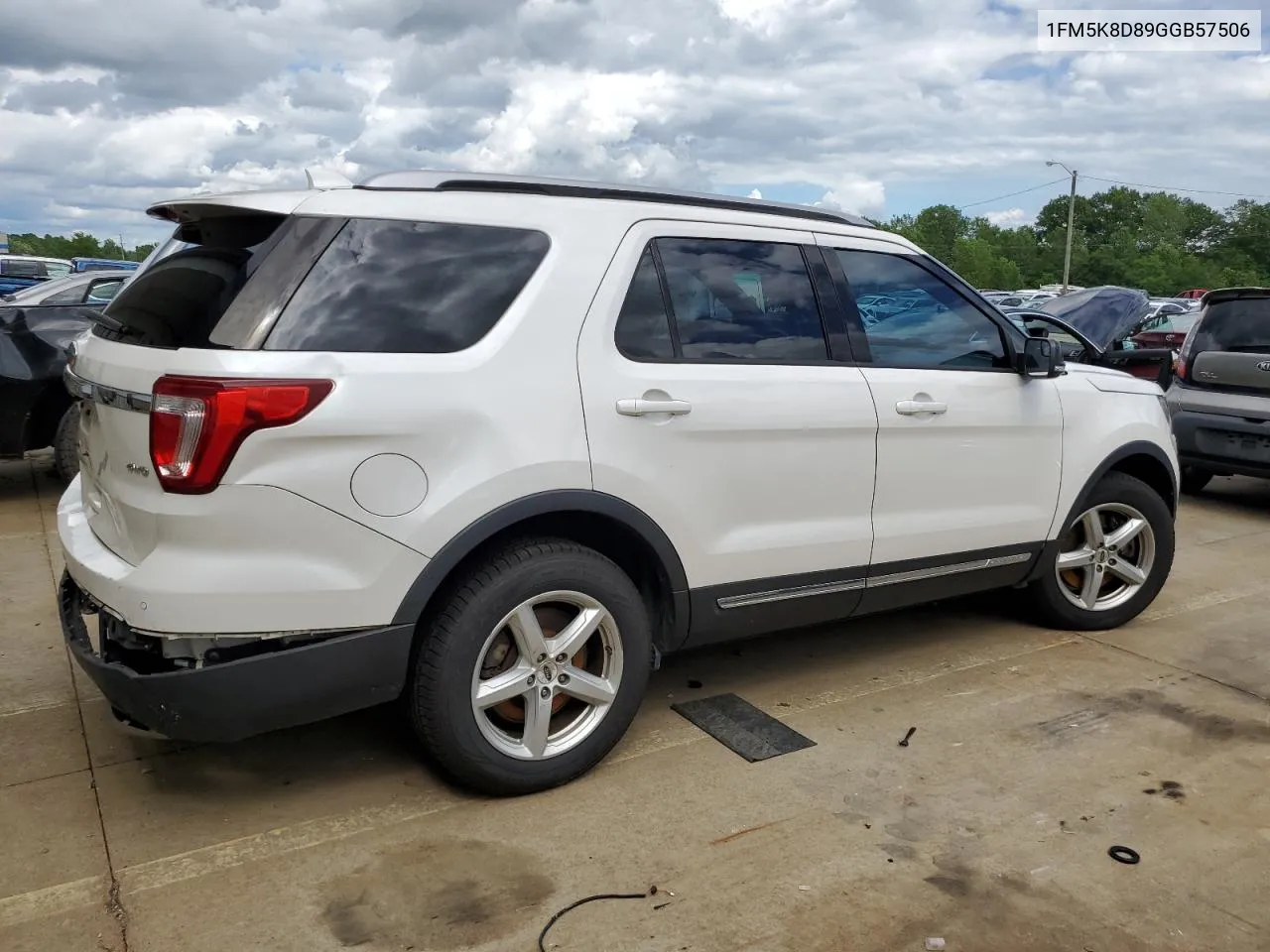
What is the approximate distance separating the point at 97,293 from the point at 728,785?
7295mm

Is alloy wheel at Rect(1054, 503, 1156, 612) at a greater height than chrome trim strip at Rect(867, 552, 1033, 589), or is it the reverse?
chrome trim strip at Rect(867, 552, 1033, 589)

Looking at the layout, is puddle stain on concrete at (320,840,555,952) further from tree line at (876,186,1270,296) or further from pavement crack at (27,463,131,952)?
tree line at (876,186,1270,296)

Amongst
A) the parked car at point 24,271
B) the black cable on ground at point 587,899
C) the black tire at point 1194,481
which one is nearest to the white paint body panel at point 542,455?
the black cable on ground at point 587,899

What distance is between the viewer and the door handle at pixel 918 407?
3.98 metres

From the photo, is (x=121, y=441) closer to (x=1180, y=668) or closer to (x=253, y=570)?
(x=253, y=570)

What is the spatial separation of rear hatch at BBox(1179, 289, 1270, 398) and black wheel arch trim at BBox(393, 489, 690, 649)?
6220mm

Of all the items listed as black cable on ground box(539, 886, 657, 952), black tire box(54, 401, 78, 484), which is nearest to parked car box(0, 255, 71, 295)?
black tire box(54, 401, 78, 484)

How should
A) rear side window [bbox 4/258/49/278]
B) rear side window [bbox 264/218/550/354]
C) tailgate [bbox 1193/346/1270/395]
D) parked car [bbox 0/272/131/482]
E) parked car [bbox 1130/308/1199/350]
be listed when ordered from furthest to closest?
Answer: 1. rear side window [bbox 4/258/49/278]
2. parked car [bbox 1130/308/1199/350]
3. tailgate [bbox 1193/346/1270/395]
4. parked car [bbox 0/272/131/482]
5. rear side window [bbox 264/218/550/354]

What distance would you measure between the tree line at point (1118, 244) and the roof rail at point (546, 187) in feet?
231

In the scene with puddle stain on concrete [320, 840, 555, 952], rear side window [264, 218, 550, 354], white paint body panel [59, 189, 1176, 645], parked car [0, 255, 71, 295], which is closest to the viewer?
puddle stain on concrete [320, 840, 555, 952]

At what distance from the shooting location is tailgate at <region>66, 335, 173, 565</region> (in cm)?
279

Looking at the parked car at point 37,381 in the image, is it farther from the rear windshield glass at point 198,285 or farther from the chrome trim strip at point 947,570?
the chrome trim strip at point 947,570

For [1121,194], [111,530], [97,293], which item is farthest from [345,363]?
[1121,194]

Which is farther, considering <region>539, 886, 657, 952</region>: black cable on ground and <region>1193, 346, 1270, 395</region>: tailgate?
<region>1193, 346, 1270, 395</region>: tailgate
